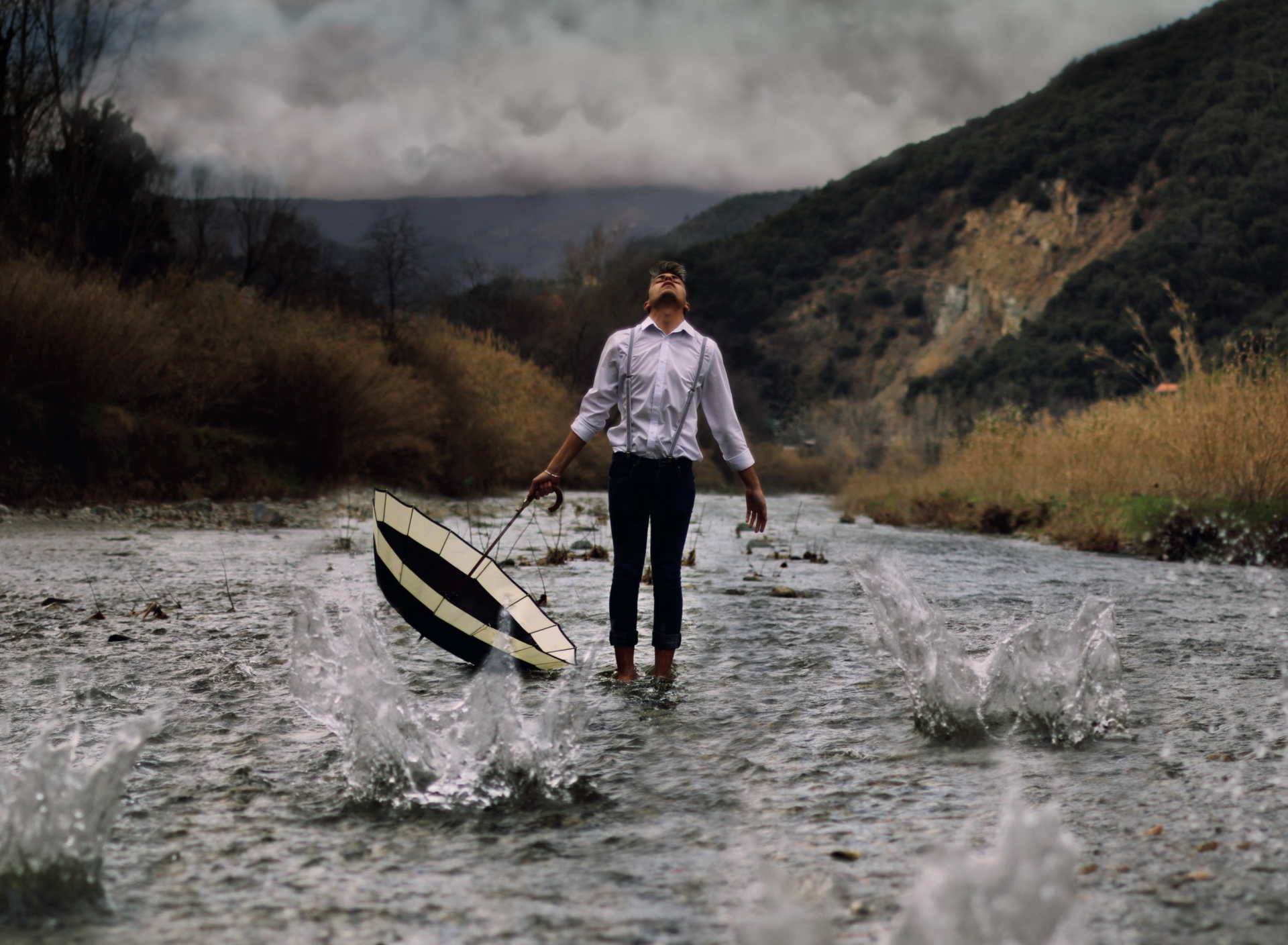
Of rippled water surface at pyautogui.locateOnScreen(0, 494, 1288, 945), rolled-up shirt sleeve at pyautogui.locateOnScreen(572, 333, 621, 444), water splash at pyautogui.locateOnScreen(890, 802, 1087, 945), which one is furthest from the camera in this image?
rolled-up shirt sleeve at pyautogui.locateOnScreen(572, 333, 621, 444)

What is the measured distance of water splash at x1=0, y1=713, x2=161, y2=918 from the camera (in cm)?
276

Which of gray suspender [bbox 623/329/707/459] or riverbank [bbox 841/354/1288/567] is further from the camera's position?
riverbank [bbox 841/354/1288/567]

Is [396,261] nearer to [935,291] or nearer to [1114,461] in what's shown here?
[1114,461]

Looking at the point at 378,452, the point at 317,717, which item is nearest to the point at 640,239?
the point at 378,452

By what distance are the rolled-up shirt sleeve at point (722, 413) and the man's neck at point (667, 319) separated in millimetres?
244

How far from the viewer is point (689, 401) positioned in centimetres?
534

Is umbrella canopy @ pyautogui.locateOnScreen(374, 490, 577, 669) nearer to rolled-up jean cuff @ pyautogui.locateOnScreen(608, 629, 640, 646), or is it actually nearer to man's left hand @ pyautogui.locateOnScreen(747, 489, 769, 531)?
rolled-up jean cuff @ pyautogui.locateOnScreen(608, 629, 640, 646)

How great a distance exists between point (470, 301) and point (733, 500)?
21883 mm

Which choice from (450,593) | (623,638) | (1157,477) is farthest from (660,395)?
(1157,477)

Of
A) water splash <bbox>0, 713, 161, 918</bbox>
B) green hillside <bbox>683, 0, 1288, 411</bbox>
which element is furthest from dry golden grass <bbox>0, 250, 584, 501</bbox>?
green hillside <bbox>683, 0, 1288, 411</bbox>

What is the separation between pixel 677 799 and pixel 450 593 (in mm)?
2088

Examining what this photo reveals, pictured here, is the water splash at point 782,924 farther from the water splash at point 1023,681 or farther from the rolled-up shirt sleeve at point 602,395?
the rolled-up shirt sleeve at point 602,395

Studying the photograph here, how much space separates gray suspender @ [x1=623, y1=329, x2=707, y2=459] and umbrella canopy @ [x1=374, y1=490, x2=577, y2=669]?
94 cm

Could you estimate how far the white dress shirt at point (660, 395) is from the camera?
524cm
